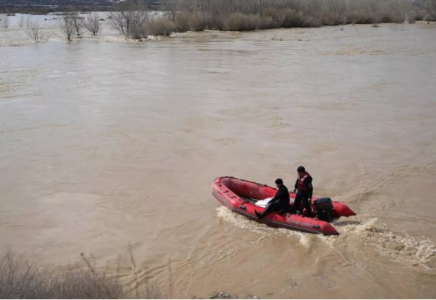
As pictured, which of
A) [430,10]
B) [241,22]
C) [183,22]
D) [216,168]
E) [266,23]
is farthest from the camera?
[430,10]

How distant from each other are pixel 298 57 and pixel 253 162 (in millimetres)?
17524

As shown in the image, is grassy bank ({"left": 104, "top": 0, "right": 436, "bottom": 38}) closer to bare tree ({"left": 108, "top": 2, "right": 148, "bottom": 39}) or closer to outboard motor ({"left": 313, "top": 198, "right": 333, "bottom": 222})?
bare tree ({"left": 108, "top": 2, "right": 148, "bottom": 39})

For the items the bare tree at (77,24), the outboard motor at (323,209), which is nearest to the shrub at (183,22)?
the bare tree at (77,24)

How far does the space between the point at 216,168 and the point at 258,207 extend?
2805 millimetres

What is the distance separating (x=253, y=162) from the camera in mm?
11820

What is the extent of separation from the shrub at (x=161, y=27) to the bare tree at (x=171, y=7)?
2.09 meters

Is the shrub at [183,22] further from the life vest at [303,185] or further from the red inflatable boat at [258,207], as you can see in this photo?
the life vest at [303,185]

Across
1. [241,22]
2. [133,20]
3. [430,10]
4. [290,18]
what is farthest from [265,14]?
[430,10]

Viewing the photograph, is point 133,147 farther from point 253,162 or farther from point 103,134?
point 253,162

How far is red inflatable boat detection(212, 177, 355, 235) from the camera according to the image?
824cm

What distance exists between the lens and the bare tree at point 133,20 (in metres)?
37.3

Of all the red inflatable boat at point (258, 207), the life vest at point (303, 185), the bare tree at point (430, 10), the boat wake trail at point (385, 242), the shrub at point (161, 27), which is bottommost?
the boat wake trail at point (385, 242)

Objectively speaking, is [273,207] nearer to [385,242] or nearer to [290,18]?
[385,242]

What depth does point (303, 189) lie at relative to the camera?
27.9ft
